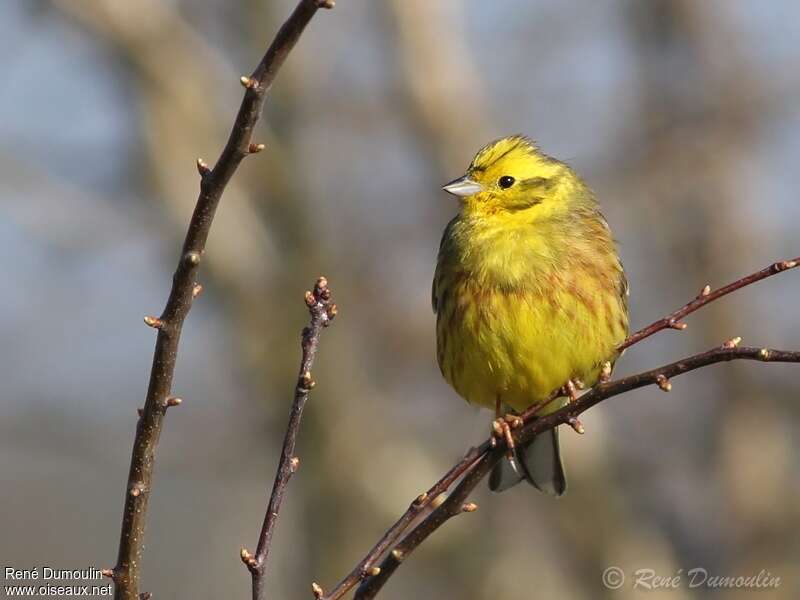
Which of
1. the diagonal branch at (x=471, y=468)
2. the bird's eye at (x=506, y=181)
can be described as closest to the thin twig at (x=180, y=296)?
the diagonal branch at (x=471, y=468)

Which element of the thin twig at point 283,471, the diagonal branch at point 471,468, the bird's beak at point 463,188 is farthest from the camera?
A: the bird's beak at point 463,188

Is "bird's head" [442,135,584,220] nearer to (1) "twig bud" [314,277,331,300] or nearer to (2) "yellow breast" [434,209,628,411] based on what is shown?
(2) "yellow breast" [434,209,628,411]

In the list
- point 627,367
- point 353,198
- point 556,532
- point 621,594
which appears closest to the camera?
point 621,594

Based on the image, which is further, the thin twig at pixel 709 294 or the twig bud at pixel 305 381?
the thin twig at pixel 709 294

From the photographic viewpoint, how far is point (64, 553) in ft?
39.9

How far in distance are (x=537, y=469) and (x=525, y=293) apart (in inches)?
30.0

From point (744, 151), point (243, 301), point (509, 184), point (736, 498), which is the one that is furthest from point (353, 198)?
point (509, 184)

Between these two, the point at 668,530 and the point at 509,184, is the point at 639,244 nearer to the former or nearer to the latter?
the point at 668,530

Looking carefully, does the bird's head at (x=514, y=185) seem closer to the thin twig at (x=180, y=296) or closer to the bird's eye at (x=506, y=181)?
the bird's eye at (x=506, y=181)

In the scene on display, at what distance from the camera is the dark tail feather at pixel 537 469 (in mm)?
4719

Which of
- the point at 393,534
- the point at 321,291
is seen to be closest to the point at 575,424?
the point at 393,534

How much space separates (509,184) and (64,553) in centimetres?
848

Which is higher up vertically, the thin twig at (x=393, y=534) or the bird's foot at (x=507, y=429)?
the bird's foot at (x=507, y=429)

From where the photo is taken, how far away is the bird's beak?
16.3 feet
